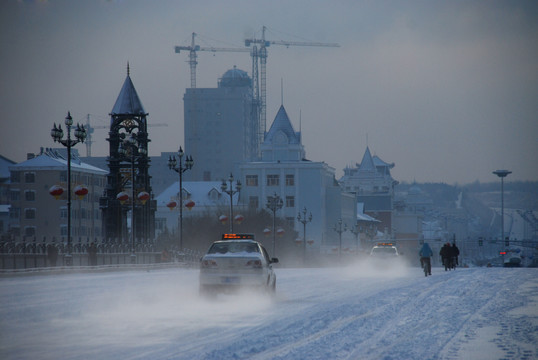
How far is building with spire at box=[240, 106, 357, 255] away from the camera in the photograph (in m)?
128

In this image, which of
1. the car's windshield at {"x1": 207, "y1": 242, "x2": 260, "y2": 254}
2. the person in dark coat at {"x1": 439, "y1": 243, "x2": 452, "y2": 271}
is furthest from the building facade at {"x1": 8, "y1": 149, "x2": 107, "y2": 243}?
the car's windshield at {"x1": 207, "y1": 242, "x2": 260, "y2": 254}

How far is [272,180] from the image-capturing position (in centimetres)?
12950

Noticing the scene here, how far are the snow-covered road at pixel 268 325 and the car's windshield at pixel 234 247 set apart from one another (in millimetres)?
1208

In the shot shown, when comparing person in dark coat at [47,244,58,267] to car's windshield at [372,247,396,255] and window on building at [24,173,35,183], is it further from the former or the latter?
window on building at [24,173,35,183]

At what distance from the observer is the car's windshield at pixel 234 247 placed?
72.1 feet

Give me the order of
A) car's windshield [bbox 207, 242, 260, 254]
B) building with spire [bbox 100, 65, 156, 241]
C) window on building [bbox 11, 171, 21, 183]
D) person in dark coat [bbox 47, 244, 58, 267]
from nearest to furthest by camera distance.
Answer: car's windshield [bbox 207, 242, 260, 254], person in dark coat [bbox 47, 244, 58, 267], building with spire [bbox 100, 65, 156, 241], window on building [bbox 11, 171, 21, 183]

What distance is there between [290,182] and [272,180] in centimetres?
258

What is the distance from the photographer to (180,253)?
62.6 m

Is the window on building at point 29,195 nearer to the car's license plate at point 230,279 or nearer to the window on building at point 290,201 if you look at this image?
the window on building at point 290,201

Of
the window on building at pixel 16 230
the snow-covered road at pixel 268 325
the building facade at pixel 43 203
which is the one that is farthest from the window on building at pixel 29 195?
the snow-covered road at pixel 268 325

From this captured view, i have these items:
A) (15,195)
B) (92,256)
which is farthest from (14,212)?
(92,256)

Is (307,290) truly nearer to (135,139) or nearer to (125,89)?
(135,139)

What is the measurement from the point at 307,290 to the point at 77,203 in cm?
9751

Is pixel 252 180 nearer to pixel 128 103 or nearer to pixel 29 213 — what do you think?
pixel 29 213
